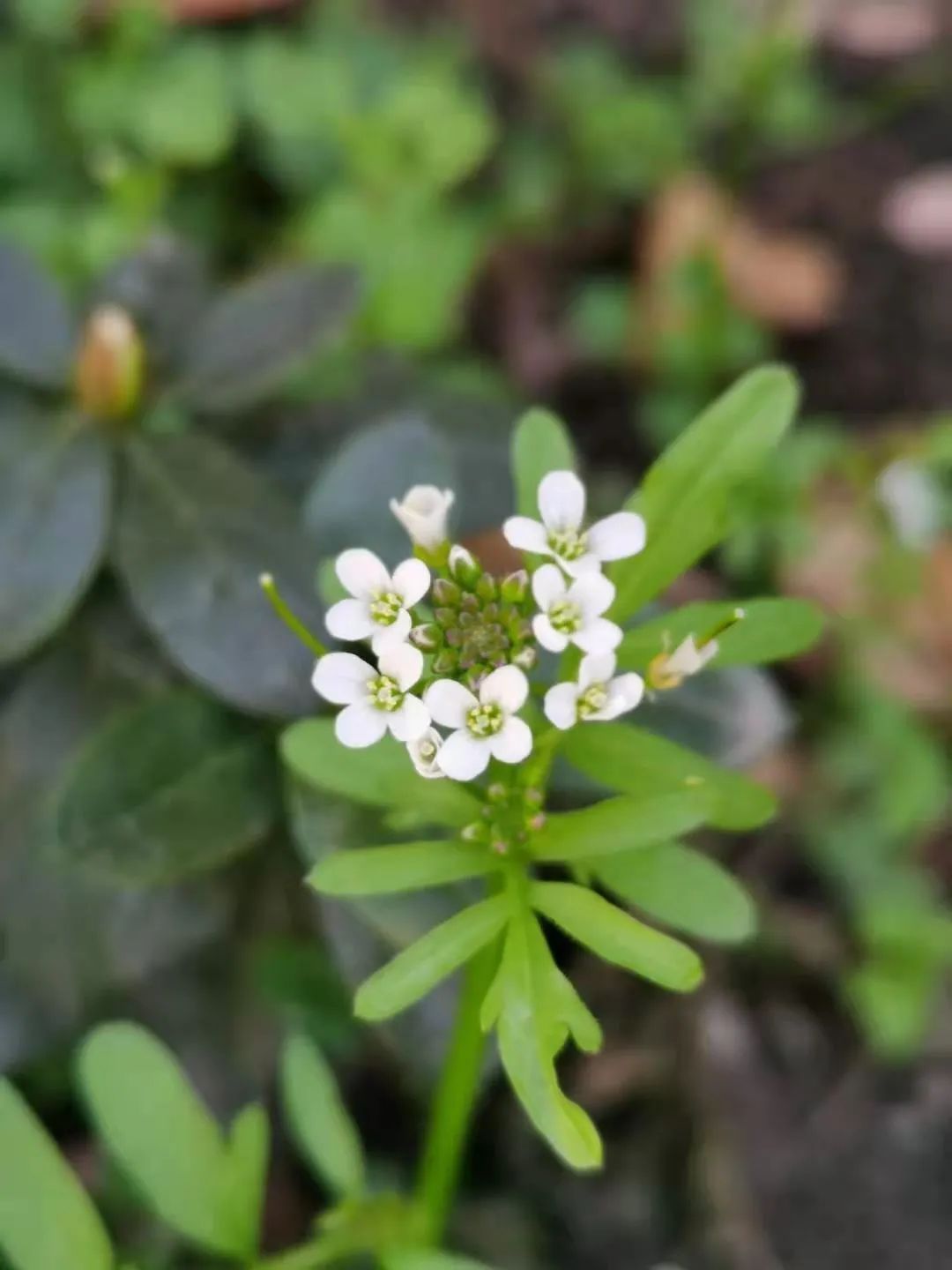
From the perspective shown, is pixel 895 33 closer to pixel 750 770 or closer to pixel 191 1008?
pixel 750 770

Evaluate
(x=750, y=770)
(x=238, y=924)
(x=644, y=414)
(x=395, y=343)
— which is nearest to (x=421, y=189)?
(x=395, y=343)

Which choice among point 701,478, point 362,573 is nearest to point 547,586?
point 362,573

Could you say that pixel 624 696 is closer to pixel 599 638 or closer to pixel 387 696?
pixel 599 638

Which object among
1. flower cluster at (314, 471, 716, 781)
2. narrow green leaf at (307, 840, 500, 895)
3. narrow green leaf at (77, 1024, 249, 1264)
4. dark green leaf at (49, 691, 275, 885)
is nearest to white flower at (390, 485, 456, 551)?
flower cluster at (314, 471, 716, 781)

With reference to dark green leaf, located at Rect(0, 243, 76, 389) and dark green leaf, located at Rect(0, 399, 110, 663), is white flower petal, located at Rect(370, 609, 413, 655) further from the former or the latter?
dark green leaf, located at Rect(0, 243, 76, 389)

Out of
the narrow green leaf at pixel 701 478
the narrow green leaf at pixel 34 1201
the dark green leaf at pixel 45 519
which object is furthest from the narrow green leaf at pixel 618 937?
the dark green leaf at pixel 45 519
